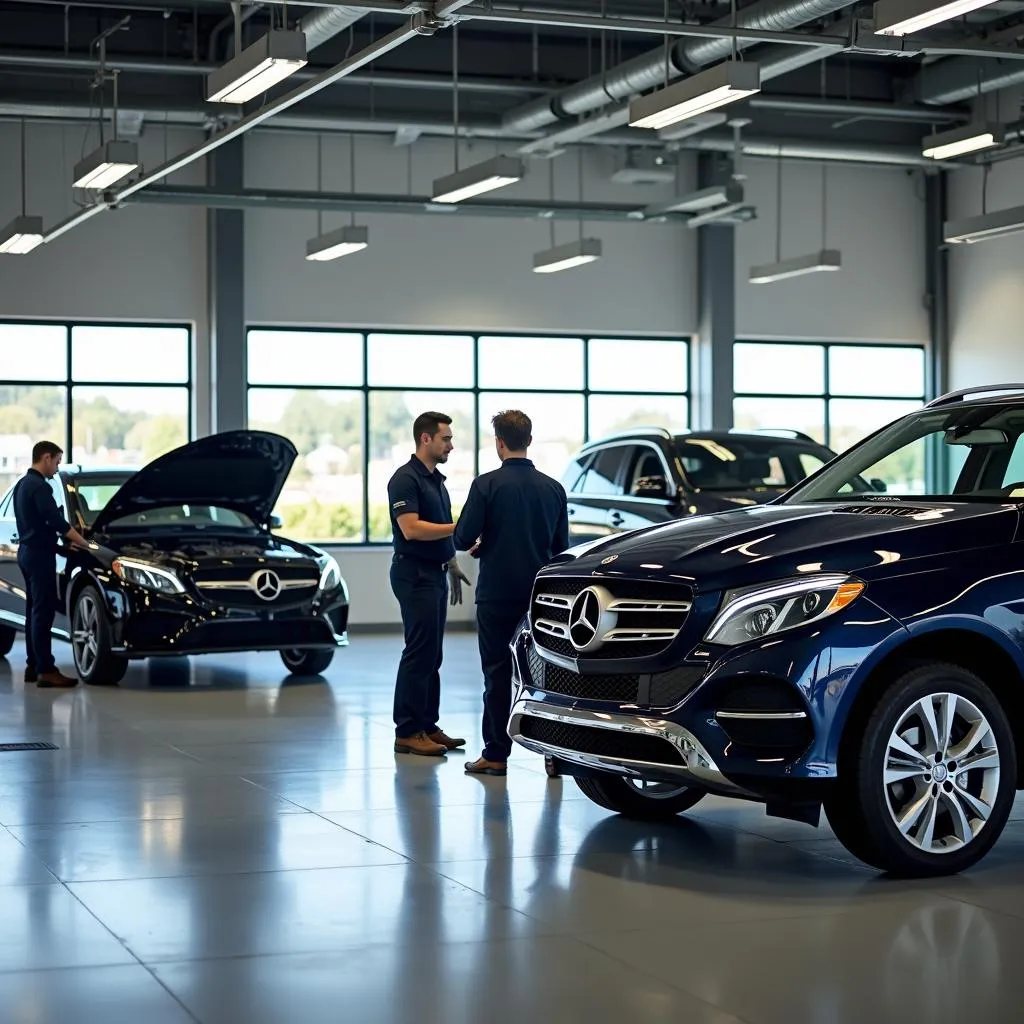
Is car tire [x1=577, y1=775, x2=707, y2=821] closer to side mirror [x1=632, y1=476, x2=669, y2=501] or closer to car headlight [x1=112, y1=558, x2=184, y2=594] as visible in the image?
car headlight [x1=112, y1=558, x2=184, y2=594]

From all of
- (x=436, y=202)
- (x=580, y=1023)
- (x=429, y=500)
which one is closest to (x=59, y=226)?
(x=436, y=202)

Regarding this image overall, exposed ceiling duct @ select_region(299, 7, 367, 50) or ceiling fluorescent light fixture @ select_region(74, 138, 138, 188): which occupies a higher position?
exposed ceiling duct @ select_region(299, 7, 367, 50)

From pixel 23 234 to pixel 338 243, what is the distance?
10.4 ft

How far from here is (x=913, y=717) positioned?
5770mm

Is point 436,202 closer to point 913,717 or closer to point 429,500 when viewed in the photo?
point 429,500

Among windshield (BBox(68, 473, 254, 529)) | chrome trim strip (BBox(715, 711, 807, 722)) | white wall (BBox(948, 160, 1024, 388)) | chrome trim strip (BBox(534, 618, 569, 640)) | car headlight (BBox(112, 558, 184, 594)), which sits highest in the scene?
white wall (BBox(948, 160, 1024, 388))

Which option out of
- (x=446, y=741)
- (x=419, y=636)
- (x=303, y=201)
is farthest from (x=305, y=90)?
(x=446, y=741)

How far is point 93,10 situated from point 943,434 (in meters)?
11.5

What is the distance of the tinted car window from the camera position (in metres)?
14.7

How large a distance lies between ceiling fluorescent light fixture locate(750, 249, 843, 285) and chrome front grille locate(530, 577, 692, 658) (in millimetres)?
12442

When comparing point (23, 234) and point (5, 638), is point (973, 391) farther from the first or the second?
point (23, 234)

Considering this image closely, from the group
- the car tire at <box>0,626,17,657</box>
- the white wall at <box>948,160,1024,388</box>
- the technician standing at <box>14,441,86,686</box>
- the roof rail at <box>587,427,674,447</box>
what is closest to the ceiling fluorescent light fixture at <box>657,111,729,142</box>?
the roof rail at <box>587,427,674,447</box>

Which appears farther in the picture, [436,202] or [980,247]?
[980,247]

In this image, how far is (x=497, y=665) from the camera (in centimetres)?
823
